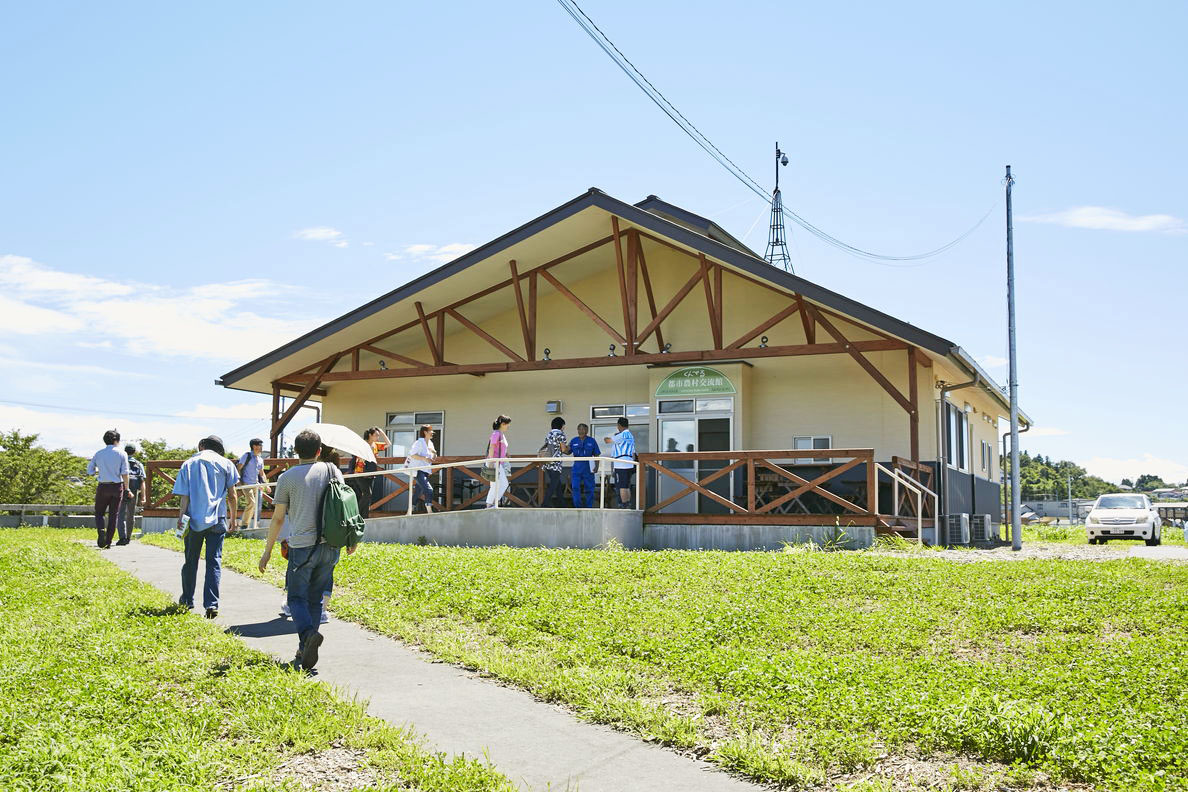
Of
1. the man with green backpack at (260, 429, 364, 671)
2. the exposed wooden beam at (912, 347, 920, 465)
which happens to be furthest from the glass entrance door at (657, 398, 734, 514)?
the man with green backpack at (260, 429, 364, 671)

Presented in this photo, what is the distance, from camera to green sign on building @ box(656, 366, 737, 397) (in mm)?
18781

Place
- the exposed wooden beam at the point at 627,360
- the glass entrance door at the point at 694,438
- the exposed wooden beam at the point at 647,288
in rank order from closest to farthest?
the exposed wooden beam at the point at 627,360, the glass entrance door at the point at 694,438, the exposed wooden beam at the point at 647,288

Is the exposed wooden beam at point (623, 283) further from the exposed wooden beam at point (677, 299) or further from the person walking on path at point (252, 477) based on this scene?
the person walking on path at point (252, 477)

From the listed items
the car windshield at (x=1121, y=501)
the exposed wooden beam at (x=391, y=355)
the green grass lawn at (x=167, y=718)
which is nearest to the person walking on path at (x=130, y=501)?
the exposed wooden beam at (x=391, y=355)

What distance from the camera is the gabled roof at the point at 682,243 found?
15.7 m

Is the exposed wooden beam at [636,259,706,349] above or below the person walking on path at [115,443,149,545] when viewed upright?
above

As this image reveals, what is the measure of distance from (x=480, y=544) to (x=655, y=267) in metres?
7.31

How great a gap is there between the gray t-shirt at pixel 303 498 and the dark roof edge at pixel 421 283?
11652mm

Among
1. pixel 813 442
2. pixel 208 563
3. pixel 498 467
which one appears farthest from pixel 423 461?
pixel 208 563

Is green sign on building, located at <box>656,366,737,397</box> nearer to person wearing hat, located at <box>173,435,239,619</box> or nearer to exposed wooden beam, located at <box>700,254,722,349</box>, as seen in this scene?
exposed wooden beam, located at <box>700,254,722,349</box>

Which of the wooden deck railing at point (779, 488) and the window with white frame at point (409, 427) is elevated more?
the window with white frame at point (409, 427)

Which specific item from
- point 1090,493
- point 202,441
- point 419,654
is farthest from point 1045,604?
point 1090,493

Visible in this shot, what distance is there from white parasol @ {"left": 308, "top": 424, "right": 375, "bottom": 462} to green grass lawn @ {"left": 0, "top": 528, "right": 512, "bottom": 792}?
1.60 metres

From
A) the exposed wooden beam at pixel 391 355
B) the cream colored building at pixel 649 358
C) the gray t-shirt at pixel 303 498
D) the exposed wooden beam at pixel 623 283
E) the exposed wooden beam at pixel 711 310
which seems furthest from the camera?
the exposed wooden beam at pixel 391 355
